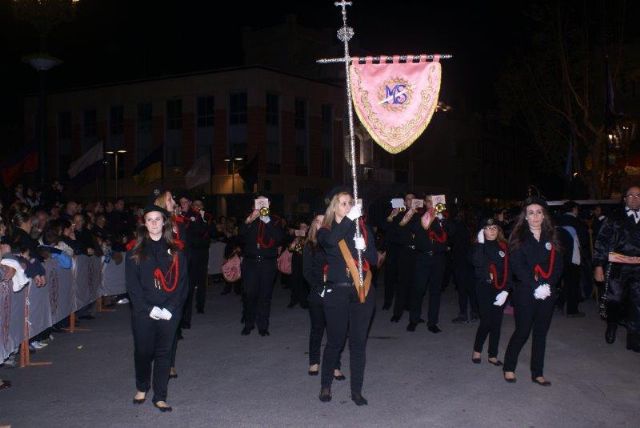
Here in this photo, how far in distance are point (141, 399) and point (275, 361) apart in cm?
211

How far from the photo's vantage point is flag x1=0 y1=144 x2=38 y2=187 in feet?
50.3

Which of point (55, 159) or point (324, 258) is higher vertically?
point (55, 159)

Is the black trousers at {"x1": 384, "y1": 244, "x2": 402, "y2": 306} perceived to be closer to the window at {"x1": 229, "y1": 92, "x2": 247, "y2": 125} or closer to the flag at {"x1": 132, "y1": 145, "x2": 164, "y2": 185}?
the flag at {"x1": 132, "y1": 145, "x2": 164, "y2": 185}

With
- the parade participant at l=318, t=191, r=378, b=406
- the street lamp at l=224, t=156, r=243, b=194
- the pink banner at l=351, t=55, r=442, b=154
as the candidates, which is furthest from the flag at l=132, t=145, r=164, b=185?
the street lamp at l=224, t=156, r=243, b=194

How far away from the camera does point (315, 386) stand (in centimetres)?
687

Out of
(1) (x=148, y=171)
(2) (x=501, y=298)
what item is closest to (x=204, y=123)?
(1) (x=148, y=171)

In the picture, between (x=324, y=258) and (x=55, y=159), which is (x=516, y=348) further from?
(x=55, y=159)

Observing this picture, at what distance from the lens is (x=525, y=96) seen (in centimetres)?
2778

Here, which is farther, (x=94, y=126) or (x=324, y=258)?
(x=94, y=126)

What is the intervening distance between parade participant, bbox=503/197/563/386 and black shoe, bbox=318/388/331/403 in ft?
6.42

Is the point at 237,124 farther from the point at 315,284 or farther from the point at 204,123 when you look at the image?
the point at 315,284

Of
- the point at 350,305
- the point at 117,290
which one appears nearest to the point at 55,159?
the point at 117,290

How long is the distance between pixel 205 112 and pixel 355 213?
38440 mm

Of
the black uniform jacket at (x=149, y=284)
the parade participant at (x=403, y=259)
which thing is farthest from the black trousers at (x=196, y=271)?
the black uniform jacket at (x=149, y=284)
